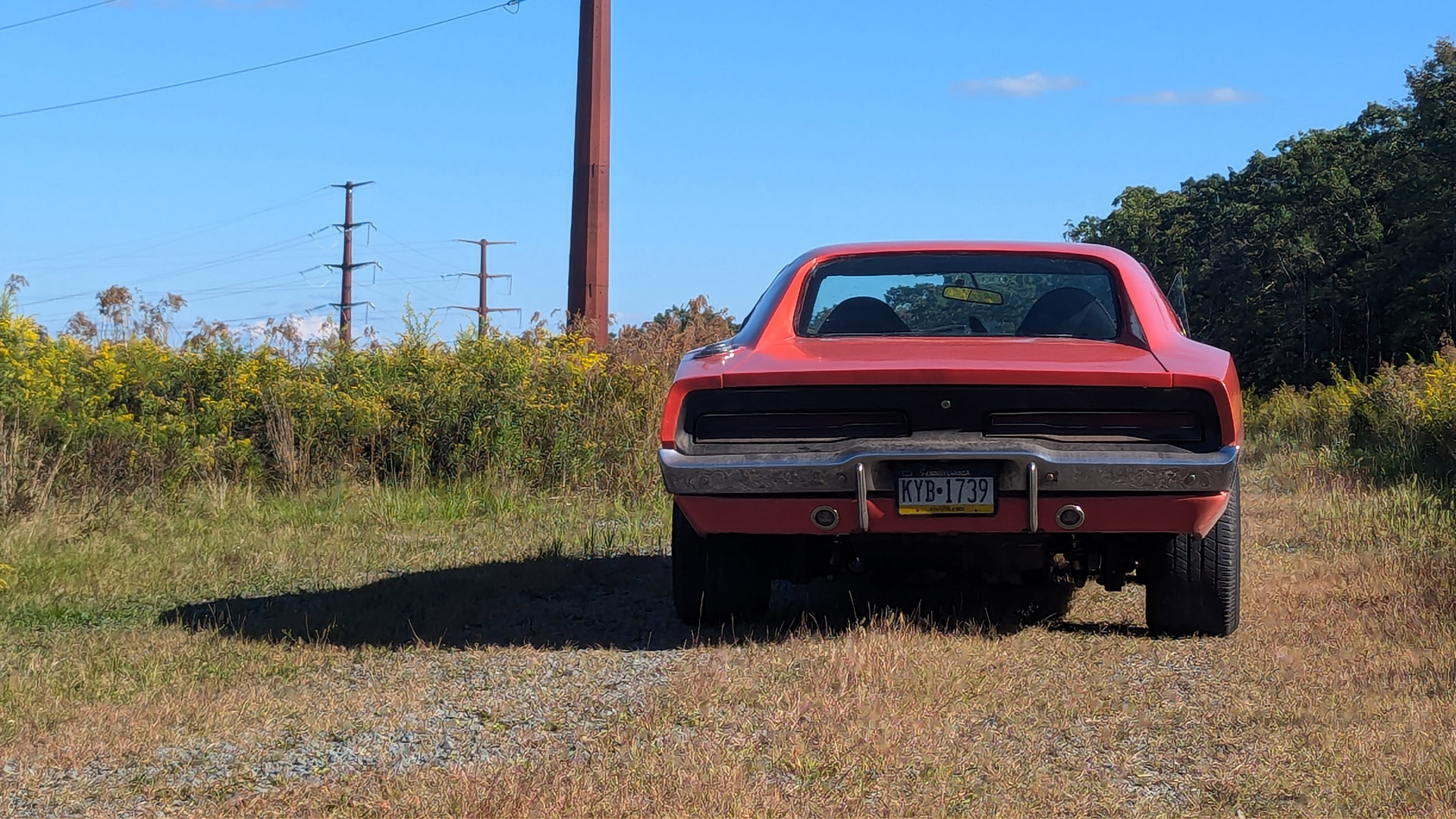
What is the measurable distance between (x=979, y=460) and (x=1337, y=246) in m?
51.6

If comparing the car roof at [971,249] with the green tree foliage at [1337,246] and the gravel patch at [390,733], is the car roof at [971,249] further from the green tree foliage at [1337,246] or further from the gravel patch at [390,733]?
the green tree foliage at [1337,246]

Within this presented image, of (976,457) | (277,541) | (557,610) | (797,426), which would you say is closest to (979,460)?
(976,457)

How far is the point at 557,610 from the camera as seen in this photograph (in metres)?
6.26

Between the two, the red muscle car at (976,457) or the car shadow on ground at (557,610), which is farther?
the car shadow on ground at (557,610)

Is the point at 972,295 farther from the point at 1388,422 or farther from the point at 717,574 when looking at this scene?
the point at 1388,422

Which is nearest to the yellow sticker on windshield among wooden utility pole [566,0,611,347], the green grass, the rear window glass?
the rear window glass

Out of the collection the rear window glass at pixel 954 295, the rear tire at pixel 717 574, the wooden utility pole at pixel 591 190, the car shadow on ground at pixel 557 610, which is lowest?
the car shadow on ground at pixel 557 610

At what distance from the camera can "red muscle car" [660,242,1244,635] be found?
4773mm

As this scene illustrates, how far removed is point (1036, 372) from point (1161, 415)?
47cm

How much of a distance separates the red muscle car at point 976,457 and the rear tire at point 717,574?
12 mm

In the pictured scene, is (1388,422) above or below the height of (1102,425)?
below

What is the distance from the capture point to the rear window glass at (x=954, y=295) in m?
5.72

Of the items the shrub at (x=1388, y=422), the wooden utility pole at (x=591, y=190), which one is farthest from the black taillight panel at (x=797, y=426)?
the wooden utility pole at (x=591, y=190)

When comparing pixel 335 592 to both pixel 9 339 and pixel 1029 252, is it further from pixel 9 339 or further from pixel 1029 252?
pixel 9 339
